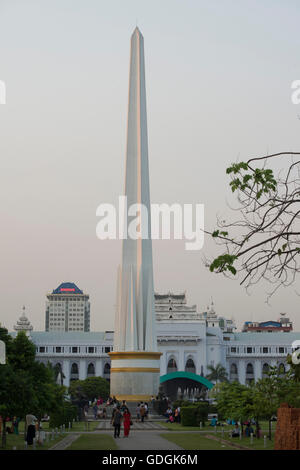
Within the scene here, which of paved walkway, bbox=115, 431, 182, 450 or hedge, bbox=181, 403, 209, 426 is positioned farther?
hedge, bbox=181, 403, 209, 426

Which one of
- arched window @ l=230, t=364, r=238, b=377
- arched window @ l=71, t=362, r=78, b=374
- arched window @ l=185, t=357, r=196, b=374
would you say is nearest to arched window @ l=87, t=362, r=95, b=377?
arched window @ l=71, t=362, r=78, b=374

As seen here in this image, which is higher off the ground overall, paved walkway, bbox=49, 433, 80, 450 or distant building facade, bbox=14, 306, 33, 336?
distant building facade, bbox=14, 306, 33, 336

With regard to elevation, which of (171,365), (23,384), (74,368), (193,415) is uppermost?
(171,365)

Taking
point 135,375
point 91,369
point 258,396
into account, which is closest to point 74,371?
point 91,369

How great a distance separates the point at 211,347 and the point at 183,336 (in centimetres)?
617

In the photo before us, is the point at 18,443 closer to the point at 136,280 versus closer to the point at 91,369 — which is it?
the point at 136,280

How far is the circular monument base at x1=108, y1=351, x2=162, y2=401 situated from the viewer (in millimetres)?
62656

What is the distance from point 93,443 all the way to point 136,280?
36.5 m

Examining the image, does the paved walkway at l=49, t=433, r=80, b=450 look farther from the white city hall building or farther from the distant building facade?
the distant building facade

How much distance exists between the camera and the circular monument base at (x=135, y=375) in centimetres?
6266

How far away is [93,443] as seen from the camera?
29.6 metres

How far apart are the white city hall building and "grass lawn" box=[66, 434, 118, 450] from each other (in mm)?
105040

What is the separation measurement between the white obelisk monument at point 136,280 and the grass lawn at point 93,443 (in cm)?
2903
